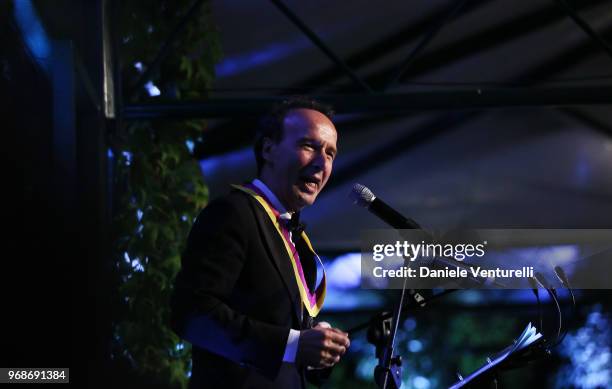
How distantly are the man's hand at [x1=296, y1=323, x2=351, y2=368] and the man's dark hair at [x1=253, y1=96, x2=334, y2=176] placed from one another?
55 centimetres

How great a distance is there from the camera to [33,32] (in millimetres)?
2904

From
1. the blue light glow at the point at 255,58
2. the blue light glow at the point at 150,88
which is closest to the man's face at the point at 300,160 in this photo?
the blue light glow at the point at 150,88

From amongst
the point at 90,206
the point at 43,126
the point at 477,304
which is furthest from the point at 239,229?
the point at 477,304

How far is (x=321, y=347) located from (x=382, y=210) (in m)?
0.43

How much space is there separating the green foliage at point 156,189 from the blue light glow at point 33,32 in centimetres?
94

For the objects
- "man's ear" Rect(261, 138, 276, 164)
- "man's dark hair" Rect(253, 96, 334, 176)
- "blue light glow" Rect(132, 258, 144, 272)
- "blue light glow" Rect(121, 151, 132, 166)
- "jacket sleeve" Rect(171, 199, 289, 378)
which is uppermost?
"blue light glow" Rect(121, 151, 132, 166)

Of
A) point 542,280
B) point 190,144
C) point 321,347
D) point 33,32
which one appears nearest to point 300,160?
point 321,347

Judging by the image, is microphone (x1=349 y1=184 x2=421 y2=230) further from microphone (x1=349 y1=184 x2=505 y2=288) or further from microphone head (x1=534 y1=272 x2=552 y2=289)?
microphone head (x1=534 y1=272 x2=552 y2=289)

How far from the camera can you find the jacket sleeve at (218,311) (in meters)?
1.74

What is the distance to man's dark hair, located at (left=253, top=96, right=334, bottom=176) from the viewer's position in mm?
2147

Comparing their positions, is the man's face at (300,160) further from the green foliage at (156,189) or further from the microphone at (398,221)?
the green foliage at (156,189)

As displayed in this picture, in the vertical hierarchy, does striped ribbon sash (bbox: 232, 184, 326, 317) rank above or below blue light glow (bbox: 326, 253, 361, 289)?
below

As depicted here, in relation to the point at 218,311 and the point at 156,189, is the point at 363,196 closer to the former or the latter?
the point at 218,311

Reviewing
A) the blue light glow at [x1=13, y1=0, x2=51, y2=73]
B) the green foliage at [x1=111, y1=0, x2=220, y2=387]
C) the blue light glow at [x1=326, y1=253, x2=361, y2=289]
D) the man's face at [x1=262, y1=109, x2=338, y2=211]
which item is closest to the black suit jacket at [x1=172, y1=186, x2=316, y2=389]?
the man's face at [x1=262, y1=109, x2=338, y2=211]
